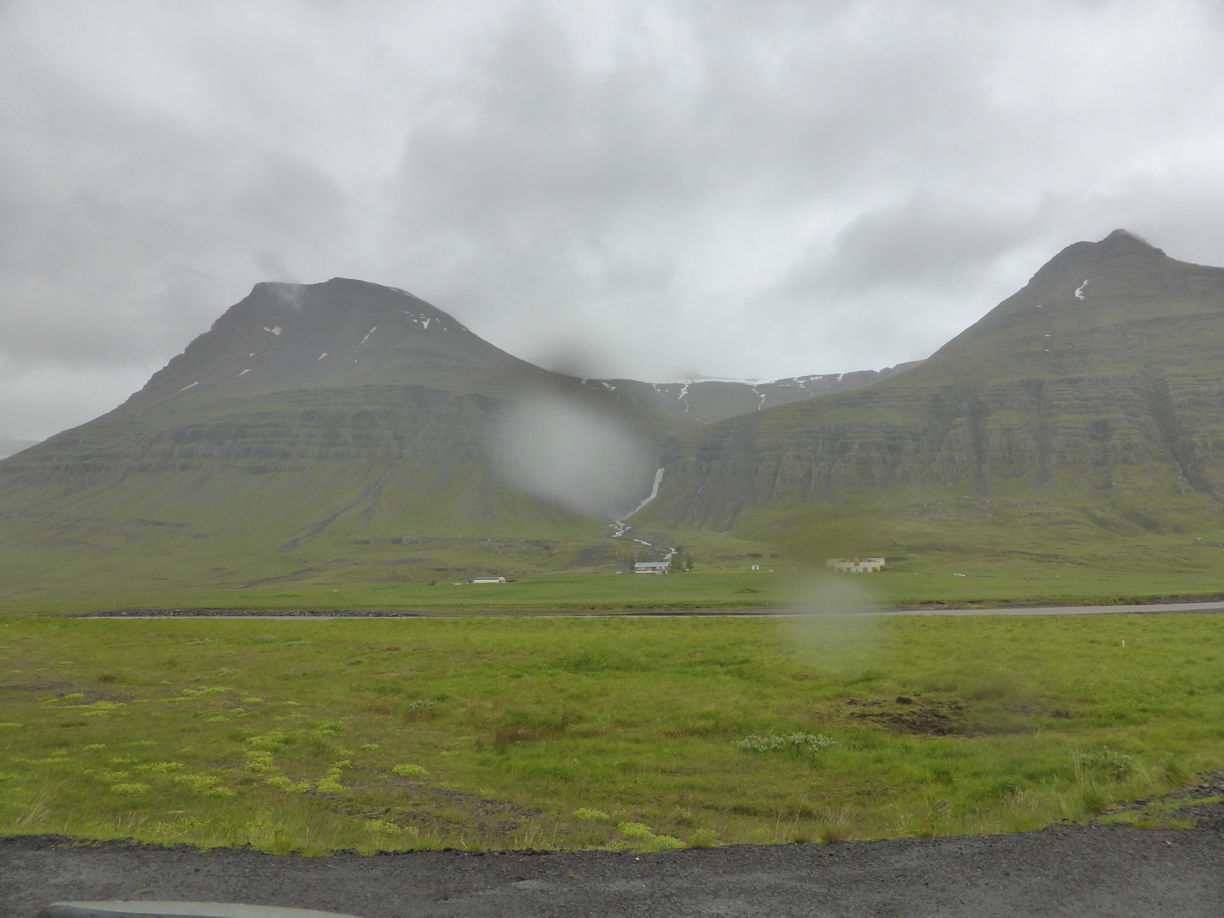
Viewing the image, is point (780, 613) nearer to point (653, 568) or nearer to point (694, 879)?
point (694, 879)

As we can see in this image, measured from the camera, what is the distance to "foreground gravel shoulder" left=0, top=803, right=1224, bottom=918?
9.62m

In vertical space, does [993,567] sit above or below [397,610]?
below

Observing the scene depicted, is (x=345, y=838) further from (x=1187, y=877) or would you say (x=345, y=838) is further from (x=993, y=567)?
(x=993, y=567)

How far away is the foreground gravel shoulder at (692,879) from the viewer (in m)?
9.62

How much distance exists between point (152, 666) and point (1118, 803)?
150 feet

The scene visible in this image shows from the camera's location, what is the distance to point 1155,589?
97625 mm

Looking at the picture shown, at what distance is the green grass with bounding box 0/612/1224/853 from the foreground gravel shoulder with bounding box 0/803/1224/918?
3.57 ft

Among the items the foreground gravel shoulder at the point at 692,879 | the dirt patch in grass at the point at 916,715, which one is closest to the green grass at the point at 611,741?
the dirt patch in grass at the point at 916,715

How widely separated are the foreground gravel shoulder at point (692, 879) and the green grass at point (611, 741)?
1.09 m

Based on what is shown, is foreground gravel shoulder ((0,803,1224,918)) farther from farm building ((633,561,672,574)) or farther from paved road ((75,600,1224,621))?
farm building ((633,561,672,574))

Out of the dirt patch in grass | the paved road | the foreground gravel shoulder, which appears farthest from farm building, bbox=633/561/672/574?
the foreground gravel shoulder

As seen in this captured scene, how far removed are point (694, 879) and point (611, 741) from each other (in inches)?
452

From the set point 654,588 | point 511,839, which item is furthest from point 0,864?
point 654,588

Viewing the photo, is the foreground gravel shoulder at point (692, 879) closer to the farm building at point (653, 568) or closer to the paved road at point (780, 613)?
the paved road at point (780, 613)
